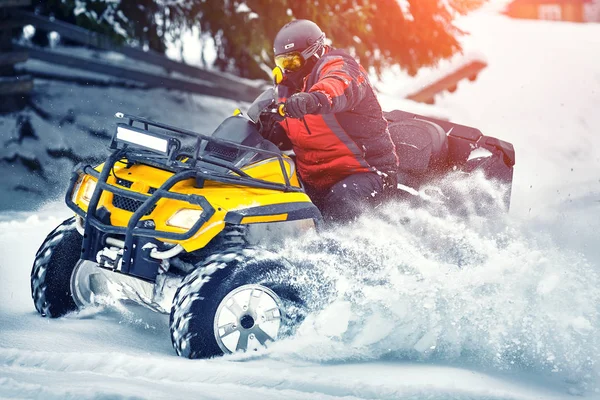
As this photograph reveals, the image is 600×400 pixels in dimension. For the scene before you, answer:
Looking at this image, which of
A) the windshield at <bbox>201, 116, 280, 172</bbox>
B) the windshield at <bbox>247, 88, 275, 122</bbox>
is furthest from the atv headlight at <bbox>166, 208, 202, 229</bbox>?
the windshield at <bbox>247, 88, 275, 122</bbox>

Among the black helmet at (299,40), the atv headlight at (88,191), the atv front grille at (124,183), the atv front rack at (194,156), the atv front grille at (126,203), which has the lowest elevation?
the atv front grille at (126,203)

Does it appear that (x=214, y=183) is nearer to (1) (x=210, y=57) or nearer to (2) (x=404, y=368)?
(2) (x=404, y=368)

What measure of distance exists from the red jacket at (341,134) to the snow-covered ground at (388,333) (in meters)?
0.34

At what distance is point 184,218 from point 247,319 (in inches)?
22.6

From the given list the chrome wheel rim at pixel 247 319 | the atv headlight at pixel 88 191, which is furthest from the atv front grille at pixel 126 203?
the chrome wheel rim at pixel 247 319

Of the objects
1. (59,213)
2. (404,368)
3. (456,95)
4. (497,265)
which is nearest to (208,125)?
(59,213)

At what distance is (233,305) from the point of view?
424cm

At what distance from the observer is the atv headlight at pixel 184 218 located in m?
4.25

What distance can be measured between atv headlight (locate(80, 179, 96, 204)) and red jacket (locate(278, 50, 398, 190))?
1163 millimetres

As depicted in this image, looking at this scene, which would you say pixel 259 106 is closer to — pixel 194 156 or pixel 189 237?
pixel 194 156

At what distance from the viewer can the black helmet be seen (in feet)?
16.6

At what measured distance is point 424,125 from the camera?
239 inches

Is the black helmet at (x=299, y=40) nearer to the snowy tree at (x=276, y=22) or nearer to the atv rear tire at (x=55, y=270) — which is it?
the atv rear tire at (x=55, y=270)

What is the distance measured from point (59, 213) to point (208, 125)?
4.93 metres
